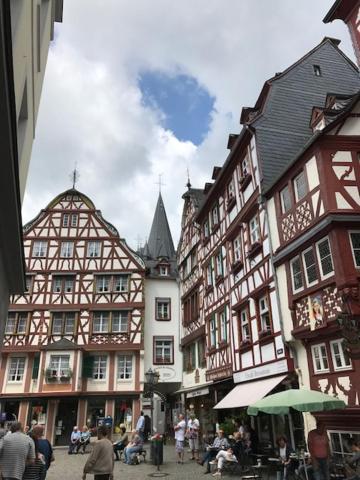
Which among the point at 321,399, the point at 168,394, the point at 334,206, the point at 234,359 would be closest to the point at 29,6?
the point at 334,206

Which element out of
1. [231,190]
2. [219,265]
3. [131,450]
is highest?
[231,190]

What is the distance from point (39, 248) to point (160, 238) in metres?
17.1

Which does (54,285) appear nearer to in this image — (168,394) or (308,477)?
(168,394)

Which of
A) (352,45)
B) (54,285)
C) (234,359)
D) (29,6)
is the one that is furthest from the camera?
(54,285)

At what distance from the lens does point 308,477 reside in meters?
9.67

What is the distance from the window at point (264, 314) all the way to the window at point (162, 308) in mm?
14920

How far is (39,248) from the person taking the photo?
3034 cm

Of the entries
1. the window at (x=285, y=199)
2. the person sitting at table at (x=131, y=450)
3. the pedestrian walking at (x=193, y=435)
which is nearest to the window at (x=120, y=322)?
the pedestrian walking at (x=193, y=435)

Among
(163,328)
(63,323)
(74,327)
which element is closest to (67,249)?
(63,323)

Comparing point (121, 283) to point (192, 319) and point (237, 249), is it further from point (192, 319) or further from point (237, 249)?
point (237, 249)

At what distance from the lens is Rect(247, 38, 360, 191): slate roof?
16.3m

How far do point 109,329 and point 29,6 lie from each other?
78.8 ft

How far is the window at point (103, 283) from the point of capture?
29447 millimetres

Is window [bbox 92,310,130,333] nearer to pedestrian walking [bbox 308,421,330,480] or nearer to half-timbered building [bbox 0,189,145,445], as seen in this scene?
half-timbered building [bbox 0,189,145,445]
